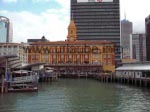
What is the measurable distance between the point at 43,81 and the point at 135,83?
35.4m

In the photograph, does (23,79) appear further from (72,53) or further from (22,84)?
(72,53)

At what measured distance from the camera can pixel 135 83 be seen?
284ft

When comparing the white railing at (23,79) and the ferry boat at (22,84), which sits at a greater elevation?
the white railing at (23,79)

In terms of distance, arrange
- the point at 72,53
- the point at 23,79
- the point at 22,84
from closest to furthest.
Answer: the point at 22,84 → the point at 23,79 → the point at 72,53

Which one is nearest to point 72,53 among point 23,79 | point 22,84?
point 23,79

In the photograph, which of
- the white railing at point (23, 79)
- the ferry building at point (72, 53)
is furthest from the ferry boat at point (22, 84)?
the ferry building at point (72, 53)

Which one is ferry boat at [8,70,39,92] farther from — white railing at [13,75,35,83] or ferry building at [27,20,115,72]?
ferry building at [27,20,115,72]

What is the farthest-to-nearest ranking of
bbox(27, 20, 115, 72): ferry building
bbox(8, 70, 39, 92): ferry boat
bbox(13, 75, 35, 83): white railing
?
1. bbox(27, 20, 115, 72): ferry building
2. bbox(13, 75, 35, 83): white railing
3. bbox(8, 70, 39, 92): ferry boat

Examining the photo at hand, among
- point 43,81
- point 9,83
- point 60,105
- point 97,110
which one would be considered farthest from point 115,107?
point 43,81

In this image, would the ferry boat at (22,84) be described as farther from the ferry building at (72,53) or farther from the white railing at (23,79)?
the ferry building at (72,53)

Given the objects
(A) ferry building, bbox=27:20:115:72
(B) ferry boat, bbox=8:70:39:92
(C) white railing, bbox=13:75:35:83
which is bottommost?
(B) ferry boat, bbox=8:70:39:92

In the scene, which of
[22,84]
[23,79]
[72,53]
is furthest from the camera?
[72,53]

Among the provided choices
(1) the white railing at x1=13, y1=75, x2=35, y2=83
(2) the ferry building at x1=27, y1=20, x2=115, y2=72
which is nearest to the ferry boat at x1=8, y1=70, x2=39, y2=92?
(1) the white railing at x1=13, y1=75, x2=35, y2=83

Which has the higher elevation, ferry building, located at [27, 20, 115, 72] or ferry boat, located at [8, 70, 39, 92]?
ferry building, located at [27, 20, 115, 72]
